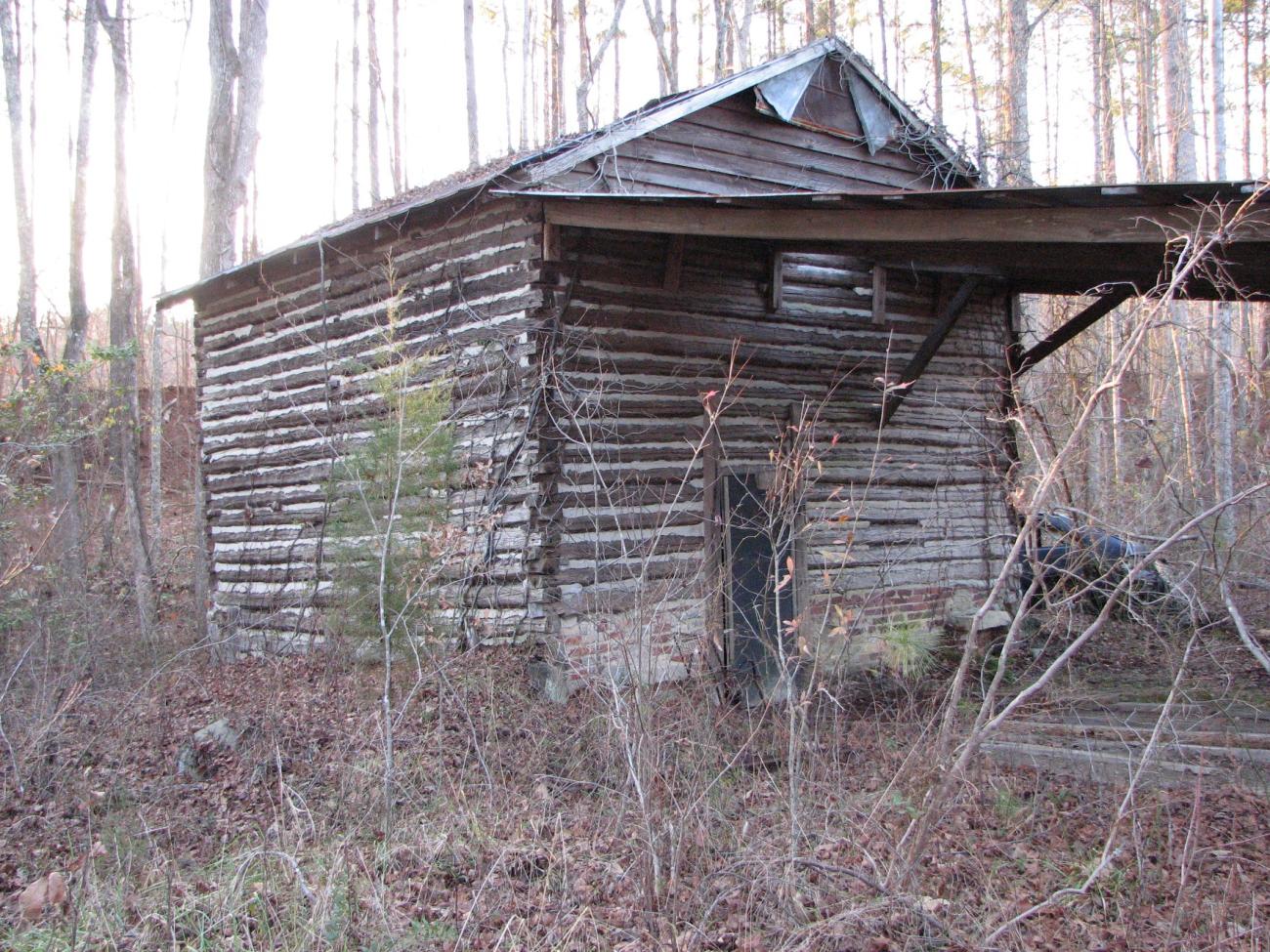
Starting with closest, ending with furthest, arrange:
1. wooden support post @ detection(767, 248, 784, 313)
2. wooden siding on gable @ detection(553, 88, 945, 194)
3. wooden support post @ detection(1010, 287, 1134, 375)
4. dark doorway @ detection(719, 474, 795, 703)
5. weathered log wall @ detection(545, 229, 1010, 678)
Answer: weathered log wall @ detection(545, 229, 1010, 678) → wooden support post @ detection(1010, 287, 1134, 375) → dark doorway @ detection(719, 474, 795, 703) → wooden siding on gable @ detection(553, 88, 945, 194) → wooden support post @ detection(767, 248, 784, 313)

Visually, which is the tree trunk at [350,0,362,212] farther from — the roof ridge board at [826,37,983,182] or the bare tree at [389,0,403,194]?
the roof ridge board at [826,37,983,182]

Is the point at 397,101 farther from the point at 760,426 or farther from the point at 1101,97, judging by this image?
the point at 760,426

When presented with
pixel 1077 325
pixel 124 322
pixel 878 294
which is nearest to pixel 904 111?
pixel 878 294

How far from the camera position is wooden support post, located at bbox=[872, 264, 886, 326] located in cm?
1016

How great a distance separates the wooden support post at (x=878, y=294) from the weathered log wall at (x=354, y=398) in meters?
3.77

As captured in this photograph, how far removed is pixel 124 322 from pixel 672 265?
36.0 ft

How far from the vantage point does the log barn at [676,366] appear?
24.8 feet

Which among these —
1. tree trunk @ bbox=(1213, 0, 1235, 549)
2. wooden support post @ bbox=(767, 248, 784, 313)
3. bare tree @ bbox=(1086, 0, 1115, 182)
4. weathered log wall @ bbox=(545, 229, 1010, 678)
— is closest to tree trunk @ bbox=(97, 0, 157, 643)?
weathered log wall @ bbox=(545, 229, 1010, 678)

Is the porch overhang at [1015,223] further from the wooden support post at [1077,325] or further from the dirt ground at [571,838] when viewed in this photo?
the dirt ground at [571,838]

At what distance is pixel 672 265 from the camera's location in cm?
866

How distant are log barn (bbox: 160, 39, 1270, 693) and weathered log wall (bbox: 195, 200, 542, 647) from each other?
3 centimetres

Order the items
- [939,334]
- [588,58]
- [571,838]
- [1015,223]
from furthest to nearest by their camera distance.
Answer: [588,58] → [939,334] → [1015,223] → [571,838]

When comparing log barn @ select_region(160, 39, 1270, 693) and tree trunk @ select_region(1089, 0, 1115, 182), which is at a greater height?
tree trunk @ select_region(1089, 0, 1115, 182)

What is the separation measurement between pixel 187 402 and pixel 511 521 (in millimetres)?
17887
